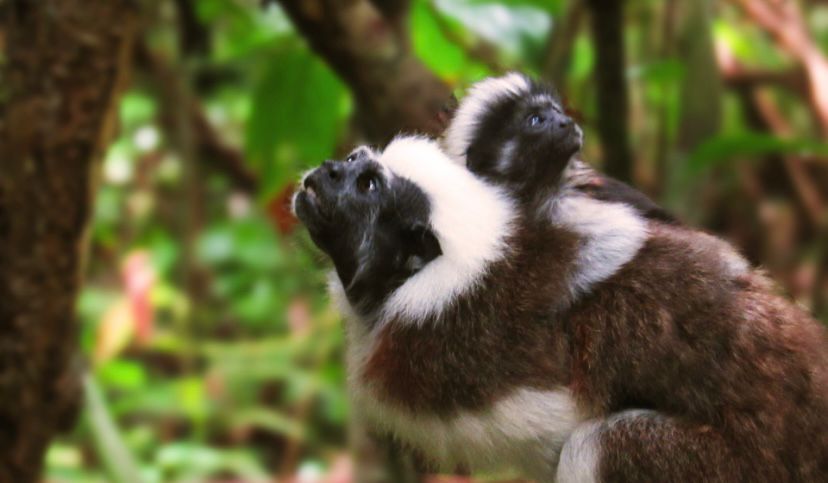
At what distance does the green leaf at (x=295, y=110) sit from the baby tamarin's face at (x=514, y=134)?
76 centimetres

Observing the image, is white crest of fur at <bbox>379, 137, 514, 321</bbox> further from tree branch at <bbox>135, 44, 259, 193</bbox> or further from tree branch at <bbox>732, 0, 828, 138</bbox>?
tree branch at <bbox>732, 0, 828, 138</bbox>

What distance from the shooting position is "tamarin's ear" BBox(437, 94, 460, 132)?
146 cm

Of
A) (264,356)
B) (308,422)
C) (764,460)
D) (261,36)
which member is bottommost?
(764,460)

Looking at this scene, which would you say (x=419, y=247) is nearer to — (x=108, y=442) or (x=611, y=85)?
(x=611, y=85)

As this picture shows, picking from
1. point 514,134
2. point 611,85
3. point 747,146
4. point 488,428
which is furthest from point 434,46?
point 488,428

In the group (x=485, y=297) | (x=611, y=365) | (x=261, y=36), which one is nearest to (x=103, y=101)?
(x=261, y=36)

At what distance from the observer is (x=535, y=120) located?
1337 mm

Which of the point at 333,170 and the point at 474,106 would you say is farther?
the point at 474,106

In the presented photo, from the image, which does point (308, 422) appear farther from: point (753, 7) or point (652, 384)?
point (652, 384)

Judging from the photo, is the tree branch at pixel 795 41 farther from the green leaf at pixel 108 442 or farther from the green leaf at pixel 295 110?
the green leaf at pixel 108 442

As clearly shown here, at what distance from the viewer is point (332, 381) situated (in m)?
3.31

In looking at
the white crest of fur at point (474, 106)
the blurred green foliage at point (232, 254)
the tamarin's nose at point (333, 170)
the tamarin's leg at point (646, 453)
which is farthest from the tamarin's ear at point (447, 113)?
the blurred green foliage at point (232, 254)

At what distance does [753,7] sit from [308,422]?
1.90m

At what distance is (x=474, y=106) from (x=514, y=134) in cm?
8
